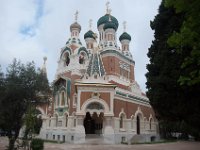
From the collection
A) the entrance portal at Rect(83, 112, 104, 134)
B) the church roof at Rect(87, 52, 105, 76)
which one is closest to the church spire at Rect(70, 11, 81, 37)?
the church roof at Rect(87, 52, 105, 76)

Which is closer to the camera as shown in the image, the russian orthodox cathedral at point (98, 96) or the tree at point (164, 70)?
the tree at point (164, 70)

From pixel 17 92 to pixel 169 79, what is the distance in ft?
28.4

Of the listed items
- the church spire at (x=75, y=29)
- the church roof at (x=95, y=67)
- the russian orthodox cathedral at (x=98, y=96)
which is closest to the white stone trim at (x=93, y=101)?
the russian orthodox cathedral at (x=98, y=96)

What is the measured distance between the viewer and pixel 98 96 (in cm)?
2419

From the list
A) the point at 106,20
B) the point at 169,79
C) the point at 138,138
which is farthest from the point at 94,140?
the point at 106,20

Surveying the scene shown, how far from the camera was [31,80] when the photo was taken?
1503 cm

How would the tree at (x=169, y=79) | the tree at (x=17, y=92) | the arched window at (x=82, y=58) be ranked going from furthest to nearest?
the arched window at (x=82, y=58)
the tree at (x=17, y=92)
the tree at (x=169, y=79)

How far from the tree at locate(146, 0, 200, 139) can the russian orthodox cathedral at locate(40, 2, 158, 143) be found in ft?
35.4

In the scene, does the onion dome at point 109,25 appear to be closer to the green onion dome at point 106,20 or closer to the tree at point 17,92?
the green onion dome at point 106,20

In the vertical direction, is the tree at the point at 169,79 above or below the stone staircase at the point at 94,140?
above

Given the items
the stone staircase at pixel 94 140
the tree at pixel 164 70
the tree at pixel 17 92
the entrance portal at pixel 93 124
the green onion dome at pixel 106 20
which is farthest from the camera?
the green onion dome at pixel 106 20

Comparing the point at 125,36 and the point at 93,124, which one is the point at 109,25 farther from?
the point at 93,124

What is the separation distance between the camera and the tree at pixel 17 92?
14.1 m

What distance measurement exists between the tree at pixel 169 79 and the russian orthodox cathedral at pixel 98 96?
10.8 meters
